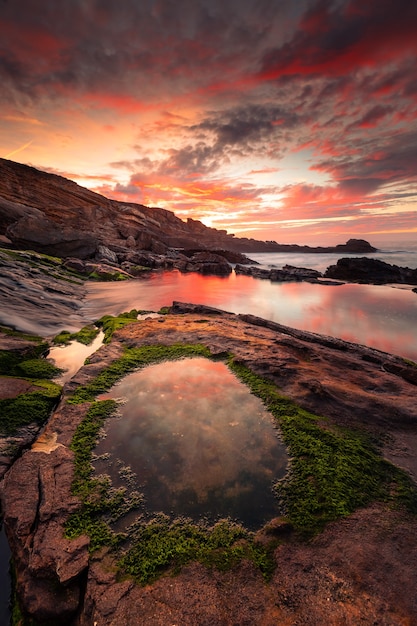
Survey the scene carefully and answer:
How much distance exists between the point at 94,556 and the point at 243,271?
52.3 meters

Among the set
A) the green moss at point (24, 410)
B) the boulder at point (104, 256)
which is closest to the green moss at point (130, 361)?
the green moss at point (24, 410)

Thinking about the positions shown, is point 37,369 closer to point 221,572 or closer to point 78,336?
point 78,336

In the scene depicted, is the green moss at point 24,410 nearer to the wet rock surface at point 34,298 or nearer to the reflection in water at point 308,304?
the wet rock surface at point 34,298

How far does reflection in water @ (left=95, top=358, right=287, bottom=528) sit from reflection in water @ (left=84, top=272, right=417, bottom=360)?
40.4 ft

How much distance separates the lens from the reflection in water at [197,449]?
462cm

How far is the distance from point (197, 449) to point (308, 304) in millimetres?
24675

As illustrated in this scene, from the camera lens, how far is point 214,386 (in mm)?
8312

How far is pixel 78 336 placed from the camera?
43.9ft

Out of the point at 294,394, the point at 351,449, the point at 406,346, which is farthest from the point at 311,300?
the point at 351,449

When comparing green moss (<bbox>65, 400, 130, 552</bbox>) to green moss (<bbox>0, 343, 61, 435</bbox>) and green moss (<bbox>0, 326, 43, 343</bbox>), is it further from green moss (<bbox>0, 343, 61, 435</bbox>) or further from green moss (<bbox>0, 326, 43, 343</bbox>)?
green moss (<bbox>0, 326, 43, 343</bbox>)

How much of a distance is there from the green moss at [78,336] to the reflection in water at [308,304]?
139 inches

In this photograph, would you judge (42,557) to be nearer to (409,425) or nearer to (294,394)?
(294,394)

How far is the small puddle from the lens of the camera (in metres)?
9.67

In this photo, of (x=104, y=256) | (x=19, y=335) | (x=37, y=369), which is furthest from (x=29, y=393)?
(x=104, y=256)
